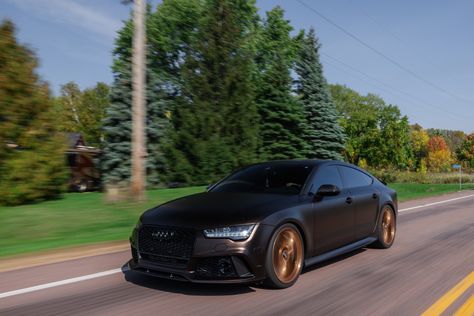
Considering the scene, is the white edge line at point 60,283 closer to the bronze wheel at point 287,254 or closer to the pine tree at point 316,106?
the bronze wheel at point 287,254

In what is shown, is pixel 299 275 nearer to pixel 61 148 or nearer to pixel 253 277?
pixel 253 277

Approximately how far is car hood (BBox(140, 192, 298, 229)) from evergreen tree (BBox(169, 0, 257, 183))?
19.6m

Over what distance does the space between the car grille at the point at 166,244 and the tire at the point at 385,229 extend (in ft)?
13.2

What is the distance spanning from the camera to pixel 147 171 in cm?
2548

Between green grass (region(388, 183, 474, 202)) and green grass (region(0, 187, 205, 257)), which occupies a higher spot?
green grass (region(0, 187, 205, 257))

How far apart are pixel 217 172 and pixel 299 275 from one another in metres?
20.6

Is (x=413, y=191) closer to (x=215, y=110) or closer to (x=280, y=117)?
(x=280, y=117)

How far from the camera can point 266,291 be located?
17.8ft

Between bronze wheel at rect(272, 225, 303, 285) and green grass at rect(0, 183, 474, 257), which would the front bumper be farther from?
green grass at rect(0, 183, 474, 257)

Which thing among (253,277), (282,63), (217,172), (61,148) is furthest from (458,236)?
(282,63)

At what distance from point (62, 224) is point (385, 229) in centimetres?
647

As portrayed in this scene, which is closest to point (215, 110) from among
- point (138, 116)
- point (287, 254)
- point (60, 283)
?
point (138, 116)

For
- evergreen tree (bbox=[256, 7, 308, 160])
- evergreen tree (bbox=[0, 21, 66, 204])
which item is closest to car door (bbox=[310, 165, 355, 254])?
Result: evergreen tree (bbox=[0, 21, 66, 204])

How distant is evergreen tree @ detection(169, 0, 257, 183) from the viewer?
26094 millimetres
